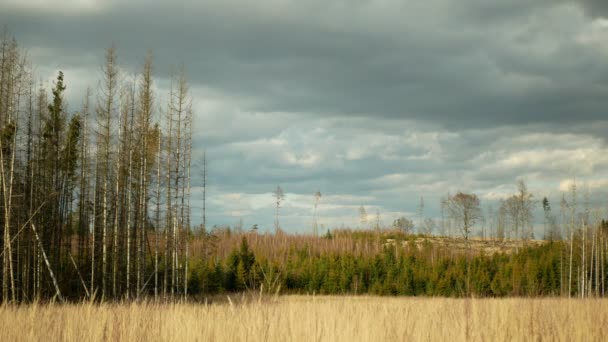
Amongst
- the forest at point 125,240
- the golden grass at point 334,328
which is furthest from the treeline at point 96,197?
the golden grass at point 334,328

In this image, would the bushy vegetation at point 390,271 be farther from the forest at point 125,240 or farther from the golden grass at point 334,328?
the golden grass at point 334,328

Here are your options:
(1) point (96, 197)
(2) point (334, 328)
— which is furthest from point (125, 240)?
(2) point (334, 328)

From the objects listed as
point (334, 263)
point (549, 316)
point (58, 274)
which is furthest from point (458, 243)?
point (549, 316)

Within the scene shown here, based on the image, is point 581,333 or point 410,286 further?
point 410,286

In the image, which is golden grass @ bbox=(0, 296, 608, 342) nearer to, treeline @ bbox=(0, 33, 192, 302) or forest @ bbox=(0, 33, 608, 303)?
forest @ bbox=(0, 33, 608, 303)

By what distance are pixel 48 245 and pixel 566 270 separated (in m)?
39.2

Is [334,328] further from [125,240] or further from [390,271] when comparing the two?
[390,271]

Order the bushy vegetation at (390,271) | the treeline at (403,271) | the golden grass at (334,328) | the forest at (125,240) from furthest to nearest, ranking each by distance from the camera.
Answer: the bushy vegetation at (390,271) → the treeline at (403,271) → the forest at (125,240) → the golden grass at (334,328)

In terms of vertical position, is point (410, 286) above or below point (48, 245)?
below

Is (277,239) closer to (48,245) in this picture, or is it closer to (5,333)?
(48,245)

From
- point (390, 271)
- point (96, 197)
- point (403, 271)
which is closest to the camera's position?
point (96, 197)

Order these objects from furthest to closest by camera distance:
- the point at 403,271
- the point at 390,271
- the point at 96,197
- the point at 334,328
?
the point at 403,271 → the point at 390,271 → the point at 96,197 → the point at 334,328

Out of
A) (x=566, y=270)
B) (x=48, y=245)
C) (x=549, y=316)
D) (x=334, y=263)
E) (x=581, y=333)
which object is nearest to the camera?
(x=581, y=333)

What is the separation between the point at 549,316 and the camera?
6754 millimetres
